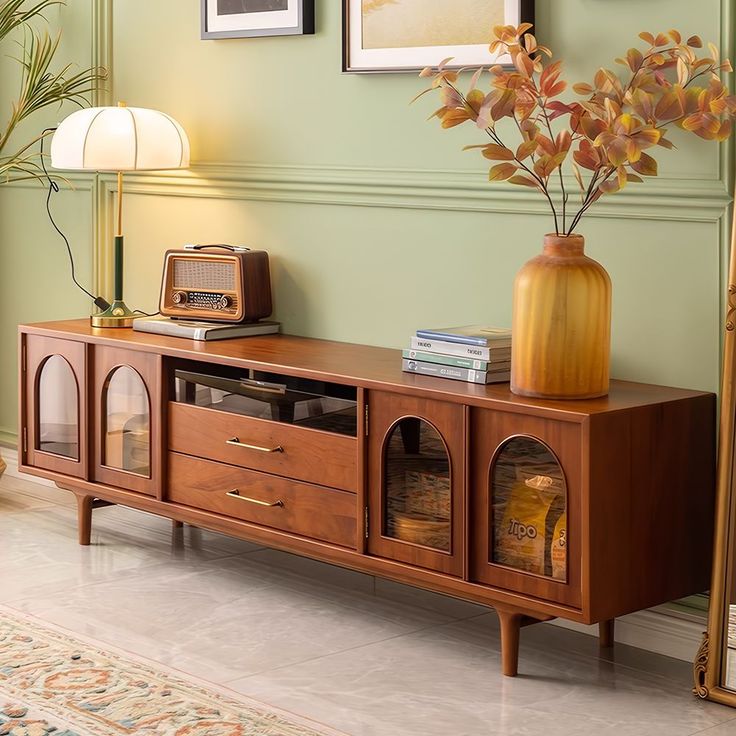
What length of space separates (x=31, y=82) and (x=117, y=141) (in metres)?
0.69

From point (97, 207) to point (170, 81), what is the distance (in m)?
0.53

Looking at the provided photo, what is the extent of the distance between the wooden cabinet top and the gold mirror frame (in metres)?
0.16

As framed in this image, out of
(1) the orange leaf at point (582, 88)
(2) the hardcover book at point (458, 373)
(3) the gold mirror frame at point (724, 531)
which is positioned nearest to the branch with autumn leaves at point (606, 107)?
(1) the orange leaf at point (582, 88)

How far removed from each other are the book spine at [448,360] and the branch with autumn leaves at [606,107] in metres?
0.34

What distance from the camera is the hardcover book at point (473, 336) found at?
8.87ft

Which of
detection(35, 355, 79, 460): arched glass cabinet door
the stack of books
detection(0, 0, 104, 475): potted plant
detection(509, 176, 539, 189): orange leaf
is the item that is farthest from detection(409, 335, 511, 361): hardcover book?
detection(0, 0, 104, 475): potted plant

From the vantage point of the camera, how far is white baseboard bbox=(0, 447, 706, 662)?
2.75 m

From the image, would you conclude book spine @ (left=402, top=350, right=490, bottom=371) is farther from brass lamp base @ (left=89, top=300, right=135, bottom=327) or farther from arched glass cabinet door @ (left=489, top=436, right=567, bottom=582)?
brass lamp base @ (left=89, top=300, right=135, bottom=327)

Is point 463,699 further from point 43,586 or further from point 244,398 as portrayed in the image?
point 43,586

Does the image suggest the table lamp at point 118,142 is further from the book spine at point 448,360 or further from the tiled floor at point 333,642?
the book spine at point 448,360

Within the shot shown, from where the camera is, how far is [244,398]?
3113mm

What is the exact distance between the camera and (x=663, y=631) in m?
2.80

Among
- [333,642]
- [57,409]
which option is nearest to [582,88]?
[333,642]

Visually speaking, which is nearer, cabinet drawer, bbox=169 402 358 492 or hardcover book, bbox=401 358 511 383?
hardcover book, bbox=401 358 511 383
